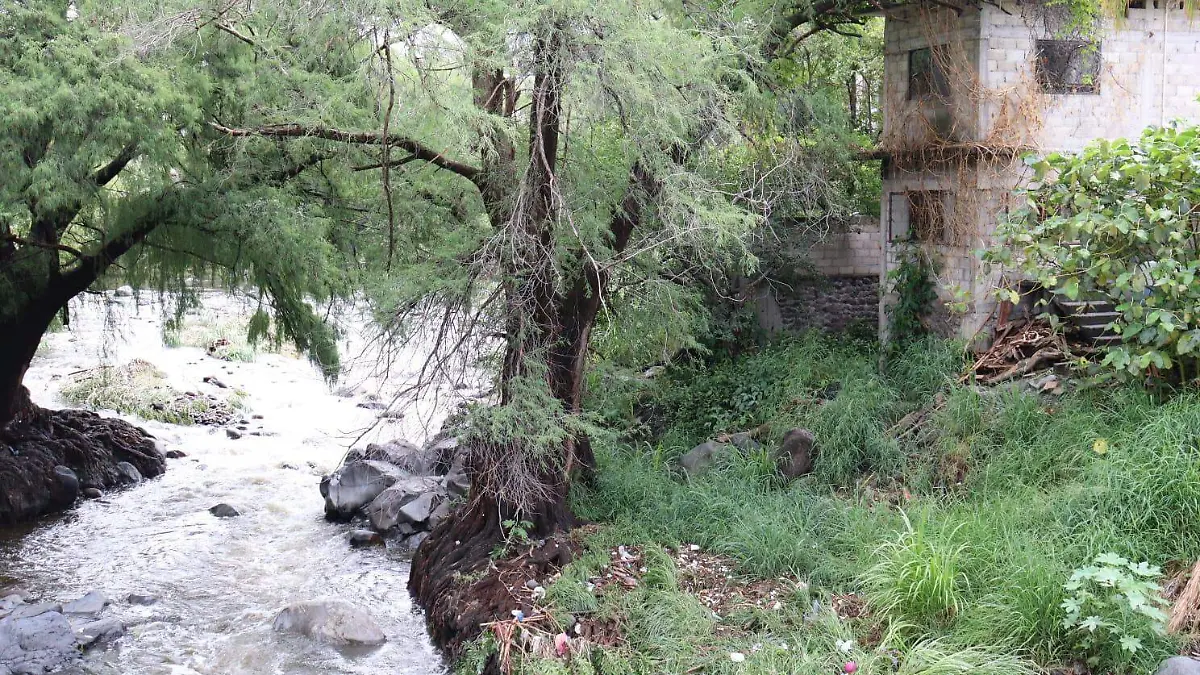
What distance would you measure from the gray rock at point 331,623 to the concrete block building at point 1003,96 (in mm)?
6935

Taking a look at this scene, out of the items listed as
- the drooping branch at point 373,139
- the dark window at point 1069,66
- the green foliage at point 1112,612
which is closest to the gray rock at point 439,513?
the drooping branch at point 373,139

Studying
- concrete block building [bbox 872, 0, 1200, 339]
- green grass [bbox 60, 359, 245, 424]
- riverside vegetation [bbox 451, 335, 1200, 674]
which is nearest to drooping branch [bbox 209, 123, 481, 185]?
riverside vegetation [bbox 451, 335, 1200, 674]

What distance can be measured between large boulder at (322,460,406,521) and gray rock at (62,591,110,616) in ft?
9.84

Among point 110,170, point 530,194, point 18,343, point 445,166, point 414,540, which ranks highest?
point 110,170

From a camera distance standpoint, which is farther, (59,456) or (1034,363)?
(59,456)

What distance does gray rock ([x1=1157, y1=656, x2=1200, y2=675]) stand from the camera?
211 inches

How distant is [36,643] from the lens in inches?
304

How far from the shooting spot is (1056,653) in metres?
5.87

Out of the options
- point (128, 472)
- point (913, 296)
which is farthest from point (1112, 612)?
point (128, 472)

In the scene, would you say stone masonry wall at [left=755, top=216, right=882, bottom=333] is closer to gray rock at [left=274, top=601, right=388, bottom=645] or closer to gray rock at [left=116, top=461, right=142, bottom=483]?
gray rock at [left=274, top=601, right=388, bottom=645]

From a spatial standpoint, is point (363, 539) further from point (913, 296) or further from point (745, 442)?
point (913, 296)

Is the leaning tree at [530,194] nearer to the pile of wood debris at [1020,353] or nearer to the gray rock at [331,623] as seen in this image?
the gray rock at [331,623]

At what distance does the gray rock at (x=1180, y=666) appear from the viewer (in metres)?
5.35

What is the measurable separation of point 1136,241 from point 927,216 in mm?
4092
